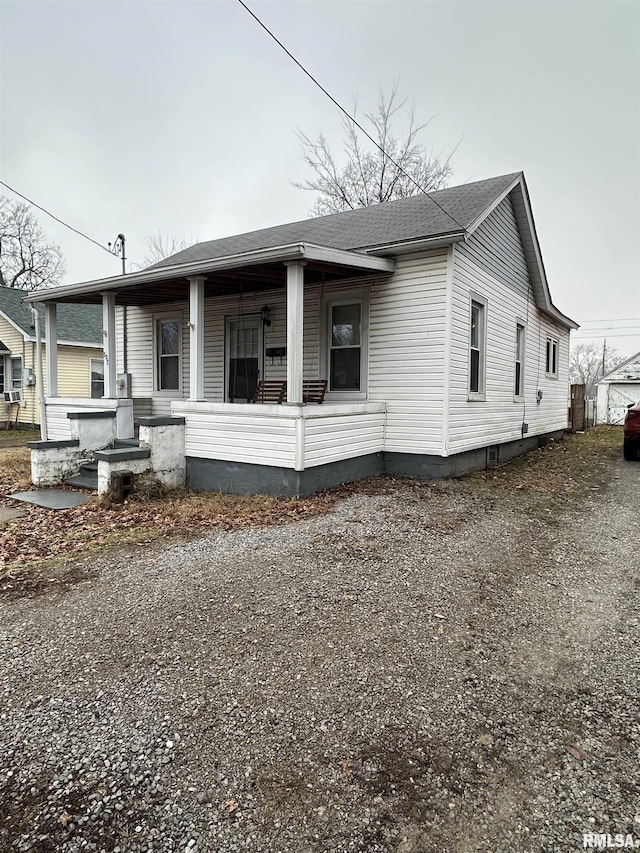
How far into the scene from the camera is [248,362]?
961cm

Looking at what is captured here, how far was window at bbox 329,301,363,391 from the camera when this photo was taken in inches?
323

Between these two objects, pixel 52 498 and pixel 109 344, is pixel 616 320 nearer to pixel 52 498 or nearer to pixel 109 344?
pixel 109 344

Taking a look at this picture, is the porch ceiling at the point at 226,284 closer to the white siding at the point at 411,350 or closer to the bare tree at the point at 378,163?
the white siding at the point at 411,350

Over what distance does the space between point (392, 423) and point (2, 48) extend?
446 inches

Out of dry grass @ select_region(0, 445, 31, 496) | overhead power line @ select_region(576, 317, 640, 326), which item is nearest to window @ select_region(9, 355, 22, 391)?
dry grass @ select_region(0, 445, 31, 496)

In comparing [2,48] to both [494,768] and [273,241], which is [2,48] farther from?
[494,768]

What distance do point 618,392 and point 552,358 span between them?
1031 cm

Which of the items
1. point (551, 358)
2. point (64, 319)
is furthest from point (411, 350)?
point (64, 319)

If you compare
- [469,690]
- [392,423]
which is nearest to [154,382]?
[392,423]

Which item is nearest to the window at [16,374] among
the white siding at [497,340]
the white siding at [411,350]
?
the white siding at [411,350]

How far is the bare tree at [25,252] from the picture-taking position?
29625mm

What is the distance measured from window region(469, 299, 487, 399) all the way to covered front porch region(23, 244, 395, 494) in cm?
192

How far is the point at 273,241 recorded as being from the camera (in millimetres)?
10445

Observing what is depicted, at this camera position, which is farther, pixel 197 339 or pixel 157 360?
→ pixel 157 360
